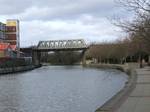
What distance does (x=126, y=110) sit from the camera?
68.8ft

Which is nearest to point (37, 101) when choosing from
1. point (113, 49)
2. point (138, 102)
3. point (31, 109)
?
point (31, 109)

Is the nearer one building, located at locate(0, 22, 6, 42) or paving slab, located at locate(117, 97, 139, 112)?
paving slab, located at locate(117, 97, 139, 112)

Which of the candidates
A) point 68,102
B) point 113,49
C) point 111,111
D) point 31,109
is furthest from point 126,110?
point 113,49

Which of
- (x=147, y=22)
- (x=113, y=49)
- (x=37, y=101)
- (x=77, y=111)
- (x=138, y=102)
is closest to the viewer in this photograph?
(x=147, y=22)

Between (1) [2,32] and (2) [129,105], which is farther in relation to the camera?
(1) [2,32]

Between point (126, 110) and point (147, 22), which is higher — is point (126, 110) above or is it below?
below

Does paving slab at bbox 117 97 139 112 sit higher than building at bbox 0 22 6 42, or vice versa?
building at bbox 0 22 6 42

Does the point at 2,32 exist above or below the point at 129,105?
above

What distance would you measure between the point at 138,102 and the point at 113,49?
396 feet

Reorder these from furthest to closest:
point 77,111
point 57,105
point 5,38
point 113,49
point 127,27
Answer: point 5,38
point 113,49
point 57,105
point 77,111
point 127,27

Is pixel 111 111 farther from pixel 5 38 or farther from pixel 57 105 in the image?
pixel 5 38

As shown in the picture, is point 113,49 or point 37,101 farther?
point 113,49

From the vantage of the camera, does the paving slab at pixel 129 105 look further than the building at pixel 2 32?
No

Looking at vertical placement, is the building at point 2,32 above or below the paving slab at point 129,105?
above
